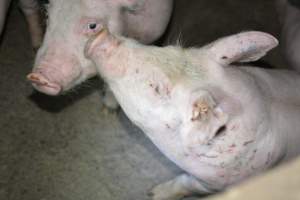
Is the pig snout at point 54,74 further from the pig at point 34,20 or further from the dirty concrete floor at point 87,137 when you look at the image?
the pig at point 34,20

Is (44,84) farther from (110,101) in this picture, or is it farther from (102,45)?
(110,101)

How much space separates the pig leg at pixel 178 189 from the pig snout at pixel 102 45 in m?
0.77

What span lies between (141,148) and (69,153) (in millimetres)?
370

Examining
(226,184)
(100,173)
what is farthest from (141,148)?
(226,184)

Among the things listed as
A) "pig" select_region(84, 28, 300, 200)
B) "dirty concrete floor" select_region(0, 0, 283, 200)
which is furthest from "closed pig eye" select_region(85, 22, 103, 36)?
"dirty concrete floor" select_region(0, 0, 283, 200)

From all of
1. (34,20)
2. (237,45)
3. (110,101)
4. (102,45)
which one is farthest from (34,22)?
(237,45)

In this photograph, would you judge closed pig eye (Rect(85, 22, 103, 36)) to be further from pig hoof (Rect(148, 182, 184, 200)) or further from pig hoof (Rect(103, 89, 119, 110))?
pig hoof (Rect(148, 182, 184, 200))

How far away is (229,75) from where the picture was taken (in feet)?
5.32

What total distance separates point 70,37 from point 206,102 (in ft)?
2.53

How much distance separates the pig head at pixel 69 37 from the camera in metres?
1.93

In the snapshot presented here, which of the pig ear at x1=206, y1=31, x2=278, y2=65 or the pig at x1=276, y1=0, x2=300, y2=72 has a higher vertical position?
the pig ear at x1=206, y1=31, x2=278, y2=65

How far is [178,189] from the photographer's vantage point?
2178 mm

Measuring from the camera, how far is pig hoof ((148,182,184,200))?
7.20 ft

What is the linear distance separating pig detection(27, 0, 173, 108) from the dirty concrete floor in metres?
0.46
